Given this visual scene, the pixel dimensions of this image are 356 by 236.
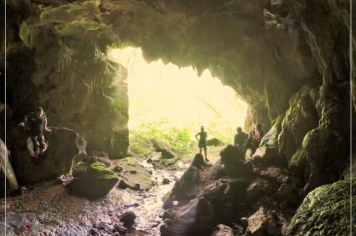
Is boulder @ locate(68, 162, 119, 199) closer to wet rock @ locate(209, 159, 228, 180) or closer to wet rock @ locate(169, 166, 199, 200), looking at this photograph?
wet rock @ locate(169, 166, 199, 200)

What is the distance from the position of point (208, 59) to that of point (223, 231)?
817cm

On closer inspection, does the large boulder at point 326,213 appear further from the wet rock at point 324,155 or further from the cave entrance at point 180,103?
the cave entrance at point 180,103

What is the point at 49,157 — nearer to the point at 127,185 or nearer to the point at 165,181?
the point at 127,185

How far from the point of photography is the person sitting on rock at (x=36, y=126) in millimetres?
10633

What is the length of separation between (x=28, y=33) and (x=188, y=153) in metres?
11.3

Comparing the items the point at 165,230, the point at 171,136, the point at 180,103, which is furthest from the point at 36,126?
the point at 180,103

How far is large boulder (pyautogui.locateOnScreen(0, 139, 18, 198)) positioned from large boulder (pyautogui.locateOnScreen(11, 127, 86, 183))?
67 cm

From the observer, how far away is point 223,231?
8133 mm

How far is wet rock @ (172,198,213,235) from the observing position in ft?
27.6

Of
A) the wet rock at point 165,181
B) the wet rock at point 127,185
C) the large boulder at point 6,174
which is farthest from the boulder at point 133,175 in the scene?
the large boulder at point 6,174

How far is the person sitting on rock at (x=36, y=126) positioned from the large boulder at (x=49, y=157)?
9.8 inches

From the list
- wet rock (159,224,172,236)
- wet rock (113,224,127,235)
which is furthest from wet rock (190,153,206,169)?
wet rock (113,224,127,235)

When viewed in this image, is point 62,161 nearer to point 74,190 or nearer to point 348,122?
point 74,190

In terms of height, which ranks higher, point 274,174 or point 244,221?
point 274,174
